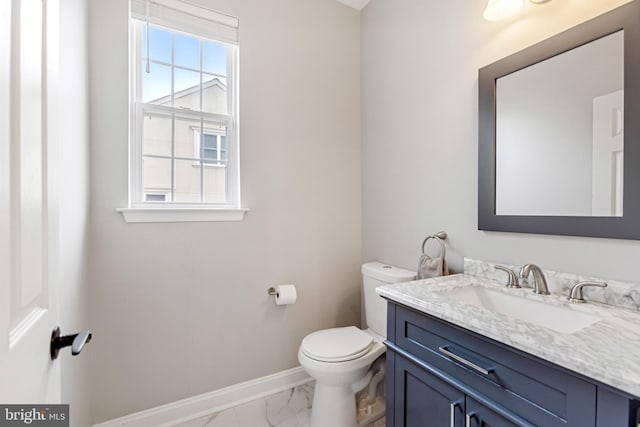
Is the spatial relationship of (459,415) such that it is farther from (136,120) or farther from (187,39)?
(187,39)

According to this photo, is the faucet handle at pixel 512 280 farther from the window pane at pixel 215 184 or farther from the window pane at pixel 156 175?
the window pane at pixel 156 175

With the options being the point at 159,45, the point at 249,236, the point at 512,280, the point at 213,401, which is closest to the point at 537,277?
the point at 512,280

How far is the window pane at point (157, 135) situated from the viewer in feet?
5.50

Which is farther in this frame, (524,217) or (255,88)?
(255,88)

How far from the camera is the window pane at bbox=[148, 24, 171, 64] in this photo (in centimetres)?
167

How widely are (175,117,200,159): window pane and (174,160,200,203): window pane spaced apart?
6 centimetres

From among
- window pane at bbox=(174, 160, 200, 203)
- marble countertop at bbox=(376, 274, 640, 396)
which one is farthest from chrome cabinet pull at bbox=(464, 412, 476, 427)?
window pane at bbox=(174, 160, 200, 203)

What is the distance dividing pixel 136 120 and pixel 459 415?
2.00 meters

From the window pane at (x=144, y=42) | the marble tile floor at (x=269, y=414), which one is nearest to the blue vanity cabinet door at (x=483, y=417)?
the marble tile floor at (x=269, y=414)

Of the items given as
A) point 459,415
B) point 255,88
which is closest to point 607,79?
point 459,415

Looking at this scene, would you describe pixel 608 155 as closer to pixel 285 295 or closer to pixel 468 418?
pixel 468 418

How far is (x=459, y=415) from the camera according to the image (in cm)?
92

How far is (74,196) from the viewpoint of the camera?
1.25 meters

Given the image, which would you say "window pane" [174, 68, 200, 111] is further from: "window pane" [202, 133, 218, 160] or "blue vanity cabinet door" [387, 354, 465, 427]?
"blue vanity cabinet door" [387, 354, 465, 427]
